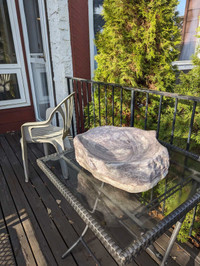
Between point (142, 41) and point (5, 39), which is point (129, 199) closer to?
point (142, 41)

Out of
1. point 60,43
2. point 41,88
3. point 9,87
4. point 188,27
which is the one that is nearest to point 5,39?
point 9,87

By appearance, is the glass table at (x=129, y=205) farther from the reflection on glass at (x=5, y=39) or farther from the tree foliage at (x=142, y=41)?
A: the reflection on glass at (x=5, y=39)

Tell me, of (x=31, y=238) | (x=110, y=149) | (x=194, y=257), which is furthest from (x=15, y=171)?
(x=194, y=257)

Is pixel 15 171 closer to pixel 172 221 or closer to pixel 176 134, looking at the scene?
pixel 176 134

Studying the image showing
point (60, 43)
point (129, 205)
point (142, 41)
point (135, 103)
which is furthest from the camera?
point (60, 43)

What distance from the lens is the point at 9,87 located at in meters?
3.57

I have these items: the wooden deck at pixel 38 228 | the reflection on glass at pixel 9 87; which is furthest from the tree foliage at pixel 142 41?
the reflection on glass at pixel 9 87

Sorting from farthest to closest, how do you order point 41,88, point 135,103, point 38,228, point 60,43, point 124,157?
1. point 41,88
2. point 60,43
3. point 135,103
4. point 38,228
5. point 124,157

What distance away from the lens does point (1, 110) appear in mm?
3576

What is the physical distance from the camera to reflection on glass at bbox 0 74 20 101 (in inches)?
137

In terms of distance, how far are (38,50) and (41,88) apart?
68 cm

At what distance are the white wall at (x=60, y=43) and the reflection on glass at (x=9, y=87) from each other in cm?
108

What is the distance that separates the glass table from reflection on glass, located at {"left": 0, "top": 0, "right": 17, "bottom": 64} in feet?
9.83

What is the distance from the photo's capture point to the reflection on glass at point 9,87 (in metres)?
3.49
